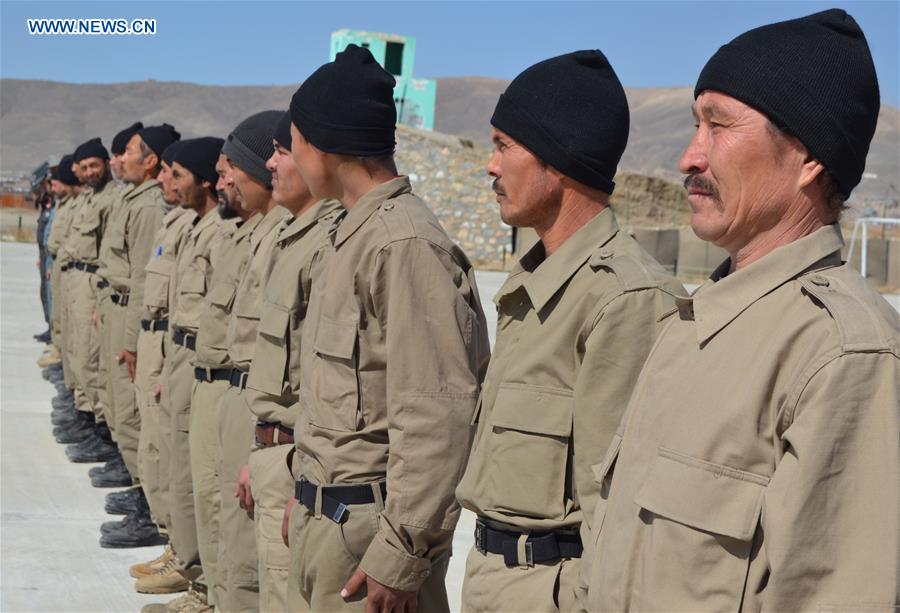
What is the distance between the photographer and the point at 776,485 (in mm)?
1769

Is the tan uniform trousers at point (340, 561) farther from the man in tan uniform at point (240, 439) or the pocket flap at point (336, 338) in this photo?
the man in tan uniform at point (240, 439)

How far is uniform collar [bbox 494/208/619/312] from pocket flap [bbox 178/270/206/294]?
3160 mm

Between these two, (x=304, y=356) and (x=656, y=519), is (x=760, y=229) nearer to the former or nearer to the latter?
(x=656, y=519)

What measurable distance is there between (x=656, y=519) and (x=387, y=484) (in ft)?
4.36

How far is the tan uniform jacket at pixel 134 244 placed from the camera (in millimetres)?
7508

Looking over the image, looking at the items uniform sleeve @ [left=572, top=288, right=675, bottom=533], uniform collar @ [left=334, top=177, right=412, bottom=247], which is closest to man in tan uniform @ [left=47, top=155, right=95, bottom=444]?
uniform collar @ [left=334, top=177, right=412, bottom=247]

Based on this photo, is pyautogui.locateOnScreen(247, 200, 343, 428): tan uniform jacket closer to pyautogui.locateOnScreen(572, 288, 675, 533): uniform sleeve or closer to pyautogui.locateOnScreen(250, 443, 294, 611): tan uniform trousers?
pyautogui.locateOnScreen(250, 443, 294, 611): tan uniform trousers

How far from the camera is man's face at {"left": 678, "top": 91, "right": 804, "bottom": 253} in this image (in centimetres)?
199

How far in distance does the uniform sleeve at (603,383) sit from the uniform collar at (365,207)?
107cm

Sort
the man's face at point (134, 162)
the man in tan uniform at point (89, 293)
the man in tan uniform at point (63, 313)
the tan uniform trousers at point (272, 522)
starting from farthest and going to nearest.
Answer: the man in tan uniform at point (63, 313) < the man in tan uniform at point (89, 293) < the man's face at point (134, 162) < the tan uniform trousers at point (272, 522)

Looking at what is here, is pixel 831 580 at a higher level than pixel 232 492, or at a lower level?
higher

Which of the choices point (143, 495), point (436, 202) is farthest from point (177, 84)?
point (143, 495)

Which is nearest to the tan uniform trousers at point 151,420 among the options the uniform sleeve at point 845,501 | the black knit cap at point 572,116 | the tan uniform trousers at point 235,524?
the tan uniform trousers at point 235,524

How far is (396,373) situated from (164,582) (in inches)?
132
